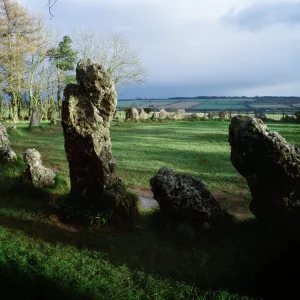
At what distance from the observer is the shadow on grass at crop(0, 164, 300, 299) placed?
5.34 meters

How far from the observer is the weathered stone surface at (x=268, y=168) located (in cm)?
633

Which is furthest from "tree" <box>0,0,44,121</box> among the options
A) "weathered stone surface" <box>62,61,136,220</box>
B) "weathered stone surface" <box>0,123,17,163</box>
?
"weathered stone surface" <box>62,61,136,220</box>

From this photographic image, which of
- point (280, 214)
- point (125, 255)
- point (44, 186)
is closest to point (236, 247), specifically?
point (280, 214)

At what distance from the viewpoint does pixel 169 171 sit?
795 centimetres

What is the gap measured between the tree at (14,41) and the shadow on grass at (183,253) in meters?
32.2

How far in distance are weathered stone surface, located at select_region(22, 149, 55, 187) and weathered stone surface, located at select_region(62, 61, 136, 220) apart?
5.27 feet

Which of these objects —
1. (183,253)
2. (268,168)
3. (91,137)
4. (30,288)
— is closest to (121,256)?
(183,253)

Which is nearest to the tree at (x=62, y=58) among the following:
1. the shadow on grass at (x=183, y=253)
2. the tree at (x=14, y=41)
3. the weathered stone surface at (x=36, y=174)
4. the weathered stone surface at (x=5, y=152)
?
the tree at (x=14, y=41)

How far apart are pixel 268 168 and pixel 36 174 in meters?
6.04

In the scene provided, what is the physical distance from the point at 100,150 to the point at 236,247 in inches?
141

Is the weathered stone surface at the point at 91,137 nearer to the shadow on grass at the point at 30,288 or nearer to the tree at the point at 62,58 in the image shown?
the shadow on grass at the point at 30,288

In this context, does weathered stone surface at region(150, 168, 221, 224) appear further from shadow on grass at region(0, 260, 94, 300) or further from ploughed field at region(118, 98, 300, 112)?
ploughed field at region(118, 98, 300, 112)

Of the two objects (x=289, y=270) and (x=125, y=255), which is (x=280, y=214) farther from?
(x=125, y=255)

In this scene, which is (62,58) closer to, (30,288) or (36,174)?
(36,174)
